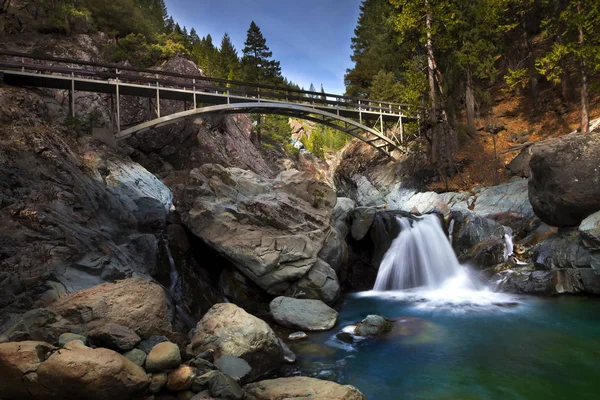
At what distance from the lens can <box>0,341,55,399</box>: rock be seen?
16.1 ft

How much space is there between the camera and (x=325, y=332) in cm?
972

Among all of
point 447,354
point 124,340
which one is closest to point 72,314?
point 124,340

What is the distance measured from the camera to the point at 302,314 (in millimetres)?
10258

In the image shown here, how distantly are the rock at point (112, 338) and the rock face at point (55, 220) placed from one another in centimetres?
232

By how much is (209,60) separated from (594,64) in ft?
134

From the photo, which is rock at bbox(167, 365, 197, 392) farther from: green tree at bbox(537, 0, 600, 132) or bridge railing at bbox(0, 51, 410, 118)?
green tree at bbox(537, 0, 600, 132)

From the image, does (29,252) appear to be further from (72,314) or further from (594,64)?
(594,64)

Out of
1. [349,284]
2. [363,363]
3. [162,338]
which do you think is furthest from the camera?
[349,284]

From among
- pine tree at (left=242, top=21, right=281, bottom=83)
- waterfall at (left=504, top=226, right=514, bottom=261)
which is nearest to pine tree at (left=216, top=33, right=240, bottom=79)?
pine tree at (left=242, top=21, right=281, bottom=83)

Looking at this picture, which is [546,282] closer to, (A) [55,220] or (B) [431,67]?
(A) [55,220]

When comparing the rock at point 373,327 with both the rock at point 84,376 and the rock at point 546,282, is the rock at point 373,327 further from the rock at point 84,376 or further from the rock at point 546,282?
the rock at point 84,376

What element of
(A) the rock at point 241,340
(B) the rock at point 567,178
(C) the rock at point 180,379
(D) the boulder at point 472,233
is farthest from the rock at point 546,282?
(C) the rock at point 180,379

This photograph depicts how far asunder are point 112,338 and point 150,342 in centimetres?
71

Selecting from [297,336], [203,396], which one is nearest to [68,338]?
[203,396]
